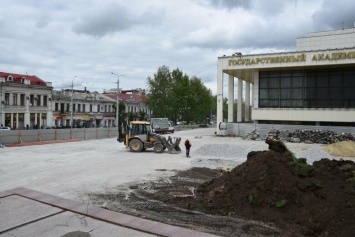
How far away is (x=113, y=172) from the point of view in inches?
658

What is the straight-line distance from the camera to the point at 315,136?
3669cm

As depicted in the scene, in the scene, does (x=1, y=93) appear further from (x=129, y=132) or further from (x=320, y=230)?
(x=320, y=230)

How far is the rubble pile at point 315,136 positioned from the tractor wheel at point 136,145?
1905cm

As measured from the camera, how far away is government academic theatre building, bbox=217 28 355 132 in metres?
40.6

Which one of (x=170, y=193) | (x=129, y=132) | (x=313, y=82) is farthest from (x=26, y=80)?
(x=170, y=193)

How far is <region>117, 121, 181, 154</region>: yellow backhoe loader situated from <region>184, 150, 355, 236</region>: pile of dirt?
13.5 m

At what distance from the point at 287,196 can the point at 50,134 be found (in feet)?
104

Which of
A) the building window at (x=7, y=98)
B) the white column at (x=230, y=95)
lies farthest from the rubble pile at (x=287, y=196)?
the building window at (x=7, y=98)

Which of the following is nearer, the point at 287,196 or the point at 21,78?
the point at 287,196

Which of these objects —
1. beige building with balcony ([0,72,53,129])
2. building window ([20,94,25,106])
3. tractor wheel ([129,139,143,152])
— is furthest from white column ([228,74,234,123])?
building window ([20,94,25,106])

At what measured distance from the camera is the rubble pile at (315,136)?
35.5 meters

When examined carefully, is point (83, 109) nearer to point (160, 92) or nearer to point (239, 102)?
point (160, 92)

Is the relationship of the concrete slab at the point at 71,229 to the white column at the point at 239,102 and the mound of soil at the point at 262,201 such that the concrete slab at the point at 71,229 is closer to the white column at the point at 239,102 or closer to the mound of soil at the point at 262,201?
the mound of soil at the point at 262,201

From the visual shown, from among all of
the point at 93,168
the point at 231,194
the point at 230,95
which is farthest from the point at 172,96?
the point at 231,194
